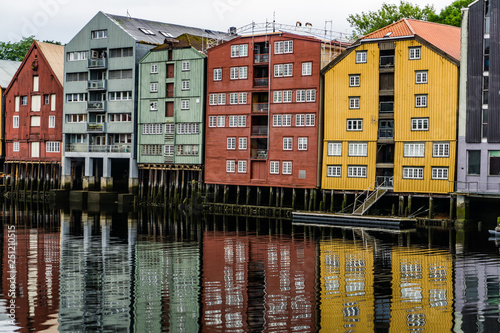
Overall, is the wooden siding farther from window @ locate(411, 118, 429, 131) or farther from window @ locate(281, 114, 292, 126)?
window @ locate(281, 114, 292, 126)

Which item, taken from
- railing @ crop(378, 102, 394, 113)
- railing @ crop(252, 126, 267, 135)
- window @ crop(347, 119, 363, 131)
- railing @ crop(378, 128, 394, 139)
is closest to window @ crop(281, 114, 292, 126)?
railing @ crop(252, 126, 267, 135)

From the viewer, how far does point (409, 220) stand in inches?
2657

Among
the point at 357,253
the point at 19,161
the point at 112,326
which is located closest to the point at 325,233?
the point at 357,253

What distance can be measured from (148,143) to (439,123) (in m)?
34.6

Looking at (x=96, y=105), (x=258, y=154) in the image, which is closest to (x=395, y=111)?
(x=258, y=154)

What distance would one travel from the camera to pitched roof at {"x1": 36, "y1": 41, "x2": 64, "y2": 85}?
105875mm

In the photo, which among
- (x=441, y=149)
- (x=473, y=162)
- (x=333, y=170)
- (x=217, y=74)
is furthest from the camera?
(x=217, y=74)

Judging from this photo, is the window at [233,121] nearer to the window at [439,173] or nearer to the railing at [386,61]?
the railing at [386,61]

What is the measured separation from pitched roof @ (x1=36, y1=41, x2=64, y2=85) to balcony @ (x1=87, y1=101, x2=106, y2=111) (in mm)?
8413

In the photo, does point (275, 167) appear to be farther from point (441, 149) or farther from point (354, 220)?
point (441, 149)

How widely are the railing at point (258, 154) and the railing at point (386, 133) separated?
12.9 m

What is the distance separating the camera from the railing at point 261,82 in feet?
275

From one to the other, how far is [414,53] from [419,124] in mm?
6046

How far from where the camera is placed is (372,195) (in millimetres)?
73625
